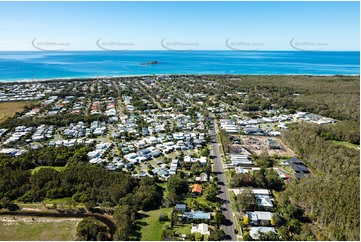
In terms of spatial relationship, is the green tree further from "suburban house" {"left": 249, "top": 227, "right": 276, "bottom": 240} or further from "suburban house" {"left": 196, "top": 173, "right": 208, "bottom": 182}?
"suburban house" {"left": 249, "top": 227, "right": 276, "bottom": 240}

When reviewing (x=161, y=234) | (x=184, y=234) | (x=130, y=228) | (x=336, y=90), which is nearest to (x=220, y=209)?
(x=184, y=234)

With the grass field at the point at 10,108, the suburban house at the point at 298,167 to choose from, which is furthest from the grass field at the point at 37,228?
the grass field at the point at 10,108

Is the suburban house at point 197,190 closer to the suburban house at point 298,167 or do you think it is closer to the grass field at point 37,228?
the grass field at point 37,228

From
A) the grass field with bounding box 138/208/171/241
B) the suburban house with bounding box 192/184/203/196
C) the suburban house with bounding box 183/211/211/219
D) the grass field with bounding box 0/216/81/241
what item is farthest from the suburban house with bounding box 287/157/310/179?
the grass field with bounding box 0/216/81/241

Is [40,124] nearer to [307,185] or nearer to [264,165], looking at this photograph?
[264,165]

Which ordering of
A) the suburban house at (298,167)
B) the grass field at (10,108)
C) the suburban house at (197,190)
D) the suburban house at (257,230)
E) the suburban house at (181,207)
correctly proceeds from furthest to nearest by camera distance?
the grass field at (10,108) → the suburban house at (298,167) → the suburban house at (197,190) → the suburban house at (181,207) → the suburban house at (257,230)
